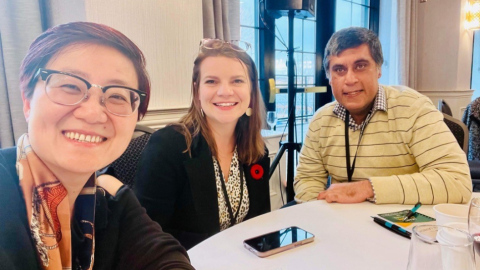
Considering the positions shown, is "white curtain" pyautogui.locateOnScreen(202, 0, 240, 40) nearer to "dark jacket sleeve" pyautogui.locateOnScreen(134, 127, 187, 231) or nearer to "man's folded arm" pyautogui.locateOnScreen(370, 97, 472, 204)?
"dark jacket sleeve" pyautogui.locateOnScreen(134, 127, 187, 231)

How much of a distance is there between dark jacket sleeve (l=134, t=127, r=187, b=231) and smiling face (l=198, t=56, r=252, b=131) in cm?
17

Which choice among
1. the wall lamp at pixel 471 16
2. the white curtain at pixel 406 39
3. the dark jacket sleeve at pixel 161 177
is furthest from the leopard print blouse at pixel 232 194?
the wall lamp at pixel 471 16

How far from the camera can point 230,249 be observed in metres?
0.80

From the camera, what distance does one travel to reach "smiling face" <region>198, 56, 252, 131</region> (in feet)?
3.94

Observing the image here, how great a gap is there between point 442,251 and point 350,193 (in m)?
0.69

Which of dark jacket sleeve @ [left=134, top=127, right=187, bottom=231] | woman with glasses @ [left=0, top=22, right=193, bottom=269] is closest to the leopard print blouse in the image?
dark jacket sleeve @ [left=134, top=127, right=187, bottom=231]

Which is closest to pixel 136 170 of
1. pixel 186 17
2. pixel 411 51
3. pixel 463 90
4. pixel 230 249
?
pixel 230 249

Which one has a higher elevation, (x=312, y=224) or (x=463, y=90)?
(x=463, y=90)

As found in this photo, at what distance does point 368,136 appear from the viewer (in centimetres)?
141

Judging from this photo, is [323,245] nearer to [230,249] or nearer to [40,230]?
[230,249]

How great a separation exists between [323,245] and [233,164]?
0.56 m

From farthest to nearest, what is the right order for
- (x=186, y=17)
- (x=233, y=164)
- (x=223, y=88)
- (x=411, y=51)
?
(x=411, y=51) < (x=186, y=17) < (x=233, y=164) < (x=223, y=88)

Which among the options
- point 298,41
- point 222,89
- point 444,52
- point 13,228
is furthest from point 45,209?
point 444,52

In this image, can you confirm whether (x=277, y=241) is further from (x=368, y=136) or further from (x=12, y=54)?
(x=12, y=54)
